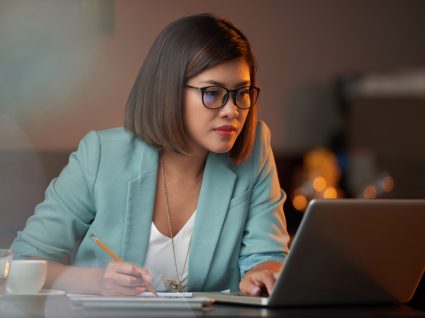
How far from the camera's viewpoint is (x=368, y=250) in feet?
3.77

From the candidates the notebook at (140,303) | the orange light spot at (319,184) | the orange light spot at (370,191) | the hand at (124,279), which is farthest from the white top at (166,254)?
the orange light spot at (370,191)

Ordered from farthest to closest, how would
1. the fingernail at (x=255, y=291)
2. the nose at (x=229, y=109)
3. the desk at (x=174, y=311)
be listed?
the nose at (x=229, y=109)
the fingernail at (x=255, y=291)
the desk at (x=174, y=311)

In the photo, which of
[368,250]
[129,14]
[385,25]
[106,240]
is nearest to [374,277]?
[368,250]

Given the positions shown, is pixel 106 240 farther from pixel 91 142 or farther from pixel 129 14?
pixel 129 14

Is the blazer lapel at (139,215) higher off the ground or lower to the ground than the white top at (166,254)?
higher

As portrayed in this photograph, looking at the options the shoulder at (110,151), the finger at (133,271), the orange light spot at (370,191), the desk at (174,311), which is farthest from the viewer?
the orange light spot at (370,191)

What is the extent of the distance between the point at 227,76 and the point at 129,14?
114 cm

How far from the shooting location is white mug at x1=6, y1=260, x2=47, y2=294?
120 centimetres

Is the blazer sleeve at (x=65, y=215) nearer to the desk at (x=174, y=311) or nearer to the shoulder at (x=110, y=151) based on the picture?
the shoulder at (x=110, y=151)

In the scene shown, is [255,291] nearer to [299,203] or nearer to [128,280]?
[128,280]

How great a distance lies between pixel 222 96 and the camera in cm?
150

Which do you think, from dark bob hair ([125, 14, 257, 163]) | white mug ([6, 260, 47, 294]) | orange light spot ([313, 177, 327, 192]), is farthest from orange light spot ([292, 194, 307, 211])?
white mug ([6, 260, 47, 294])

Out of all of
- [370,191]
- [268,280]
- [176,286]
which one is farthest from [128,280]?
[370,191]

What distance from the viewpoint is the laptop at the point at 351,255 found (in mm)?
1098
